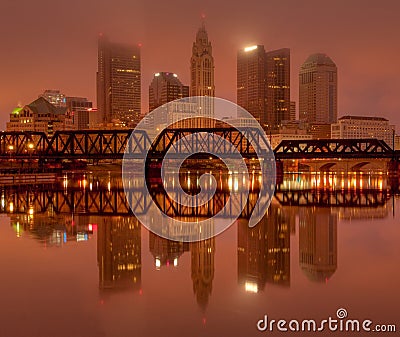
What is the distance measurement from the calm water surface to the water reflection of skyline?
43 mm

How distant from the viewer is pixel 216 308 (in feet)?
38.7

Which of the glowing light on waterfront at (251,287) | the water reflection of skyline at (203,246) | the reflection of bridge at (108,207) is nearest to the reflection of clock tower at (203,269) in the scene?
the water reflection of skyline at (203,246)

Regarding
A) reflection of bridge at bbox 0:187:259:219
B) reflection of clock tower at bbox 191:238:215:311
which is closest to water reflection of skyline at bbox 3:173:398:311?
reflection of clock tower at bbox 191:238:215:311

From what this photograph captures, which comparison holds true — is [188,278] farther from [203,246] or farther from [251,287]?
[203,246]

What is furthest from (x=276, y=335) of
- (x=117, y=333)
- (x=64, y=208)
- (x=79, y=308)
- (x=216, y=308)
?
(x=64, y=208)

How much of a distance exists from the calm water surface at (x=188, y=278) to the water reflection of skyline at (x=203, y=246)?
0.14 ft

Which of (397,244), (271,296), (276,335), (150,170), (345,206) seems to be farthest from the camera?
(150,170)

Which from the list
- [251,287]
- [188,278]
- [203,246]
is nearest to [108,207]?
[203,246]

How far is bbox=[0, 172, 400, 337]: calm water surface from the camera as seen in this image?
11.0 metres

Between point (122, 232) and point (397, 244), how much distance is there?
36.8 feet

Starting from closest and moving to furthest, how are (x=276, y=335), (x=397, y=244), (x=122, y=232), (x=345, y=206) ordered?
(x=276, y=335), (x=397, y=244), (x=122, y=232), (x=345, y=206)

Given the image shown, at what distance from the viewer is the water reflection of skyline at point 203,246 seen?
14470 mm

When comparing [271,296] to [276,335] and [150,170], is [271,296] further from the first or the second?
[150,170]

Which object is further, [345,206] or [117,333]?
[345,206]
